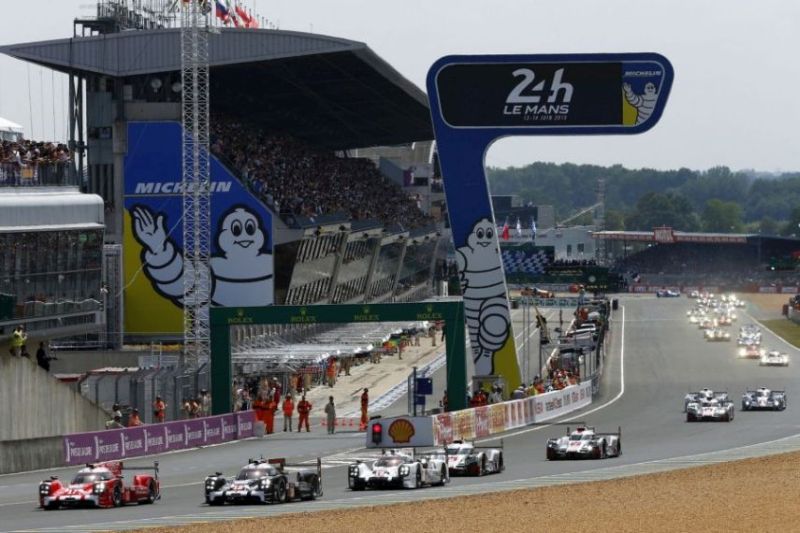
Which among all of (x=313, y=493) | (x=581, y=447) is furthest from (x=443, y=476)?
(x=581, y=447)

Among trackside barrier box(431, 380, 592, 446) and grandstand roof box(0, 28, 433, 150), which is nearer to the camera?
trackside barrier box(431, 380, 592, 446)

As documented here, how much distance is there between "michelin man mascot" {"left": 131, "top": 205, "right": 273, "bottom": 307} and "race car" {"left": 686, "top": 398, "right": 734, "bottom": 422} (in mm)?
23416

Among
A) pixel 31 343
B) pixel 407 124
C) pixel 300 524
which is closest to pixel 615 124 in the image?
pixel 31 343

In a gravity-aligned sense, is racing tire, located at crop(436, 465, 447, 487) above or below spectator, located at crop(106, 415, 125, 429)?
below

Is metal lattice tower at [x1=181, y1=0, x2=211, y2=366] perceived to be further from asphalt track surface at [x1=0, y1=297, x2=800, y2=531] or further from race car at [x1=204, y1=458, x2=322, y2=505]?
race car at [x1=204, y1=458, x2=322, y2=505]

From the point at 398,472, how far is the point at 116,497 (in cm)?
619

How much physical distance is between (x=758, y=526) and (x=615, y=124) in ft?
113

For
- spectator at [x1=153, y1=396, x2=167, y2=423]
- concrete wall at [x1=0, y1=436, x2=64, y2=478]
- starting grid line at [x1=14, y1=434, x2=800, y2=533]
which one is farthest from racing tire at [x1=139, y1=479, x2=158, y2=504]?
spectator at [x1=153, y1=396, x2=167, y2=423]

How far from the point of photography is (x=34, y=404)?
142 ft

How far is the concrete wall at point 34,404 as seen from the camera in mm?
42312

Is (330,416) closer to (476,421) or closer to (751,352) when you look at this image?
(476,421)

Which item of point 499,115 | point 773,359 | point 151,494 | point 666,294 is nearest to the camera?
point 151,494

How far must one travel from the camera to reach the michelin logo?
7375 cm

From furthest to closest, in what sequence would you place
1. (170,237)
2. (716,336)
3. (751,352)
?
(716,336) < (751,352) < (170,237)
